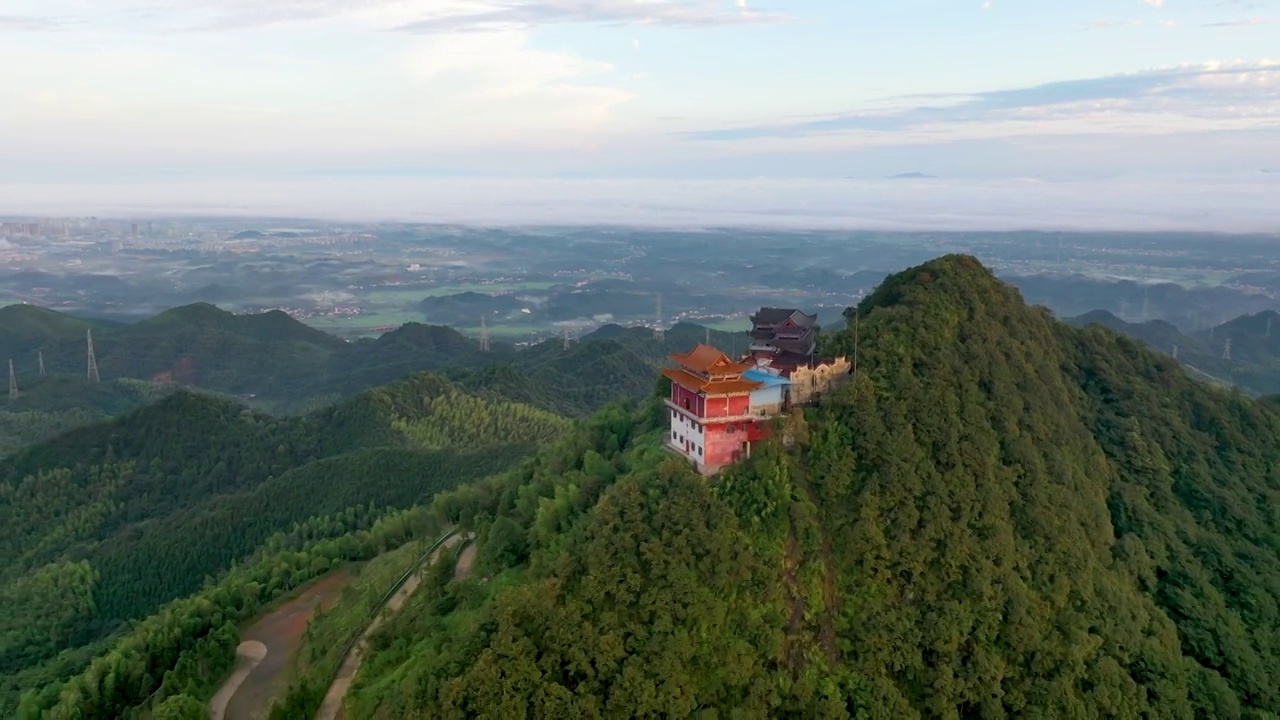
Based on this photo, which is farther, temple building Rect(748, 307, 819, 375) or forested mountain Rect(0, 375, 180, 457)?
forested mountain Rect(0, 375, 180, 457)

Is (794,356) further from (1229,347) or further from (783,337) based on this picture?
(1229,347)

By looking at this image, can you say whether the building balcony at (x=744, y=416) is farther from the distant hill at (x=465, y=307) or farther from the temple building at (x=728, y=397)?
the distant hill at (x=465, y=307)

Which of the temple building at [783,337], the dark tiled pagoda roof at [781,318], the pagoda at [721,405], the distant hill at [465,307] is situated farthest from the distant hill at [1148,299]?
the pagoda at [721,405]

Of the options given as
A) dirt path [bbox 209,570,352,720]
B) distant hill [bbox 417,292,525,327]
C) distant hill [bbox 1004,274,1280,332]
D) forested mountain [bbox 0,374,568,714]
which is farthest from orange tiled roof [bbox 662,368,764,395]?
distant hill [bbox 417,292,525,327]

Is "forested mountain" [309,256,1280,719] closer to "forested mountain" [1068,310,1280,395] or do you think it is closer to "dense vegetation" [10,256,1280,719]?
"dense vegetation" [10,256,1280,719]

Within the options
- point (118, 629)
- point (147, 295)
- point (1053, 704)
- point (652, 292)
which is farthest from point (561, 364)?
point (147, 295)
